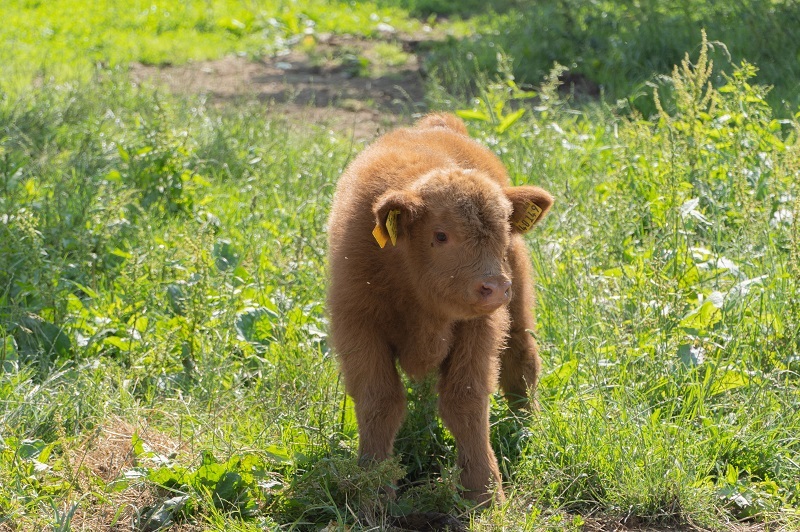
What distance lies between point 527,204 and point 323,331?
5.29 feet

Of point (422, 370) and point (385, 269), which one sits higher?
point (385, 269)

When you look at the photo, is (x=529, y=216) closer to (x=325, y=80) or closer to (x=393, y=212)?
(x=393, y=212)

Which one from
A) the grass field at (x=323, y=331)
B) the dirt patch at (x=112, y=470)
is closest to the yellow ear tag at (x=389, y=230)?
the grass field at (x=323, y=331)

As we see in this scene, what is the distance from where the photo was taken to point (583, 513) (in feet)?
14.1

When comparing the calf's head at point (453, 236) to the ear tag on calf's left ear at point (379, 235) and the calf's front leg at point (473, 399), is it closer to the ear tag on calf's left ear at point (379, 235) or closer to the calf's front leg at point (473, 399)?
the ear tag on calf's left ear at point (379, 235)

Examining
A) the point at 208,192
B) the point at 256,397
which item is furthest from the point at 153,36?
the point at 256,397

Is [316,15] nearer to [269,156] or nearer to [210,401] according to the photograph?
[269,156]

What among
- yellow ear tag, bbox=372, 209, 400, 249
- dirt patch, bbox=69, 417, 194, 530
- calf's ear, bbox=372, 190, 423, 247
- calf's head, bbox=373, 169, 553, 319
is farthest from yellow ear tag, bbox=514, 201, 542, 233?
dirt patch, bbox=69, 417, 194, 530

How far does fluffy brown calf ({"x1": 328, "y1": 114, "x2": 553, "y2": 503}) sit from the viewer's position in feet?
13.6

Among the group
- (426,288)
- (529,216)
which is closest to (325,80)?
(529,216)

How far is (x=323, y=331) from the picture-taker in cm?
551

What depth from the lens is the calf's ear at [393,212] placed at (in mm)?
4062

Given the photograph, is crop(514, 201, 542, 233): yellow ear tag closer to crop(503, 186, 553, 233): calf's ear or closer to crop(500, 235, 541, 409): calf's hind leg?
crop(503, 186, 553, 233): calf's ear

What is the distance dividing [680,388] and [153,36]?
406 inches
